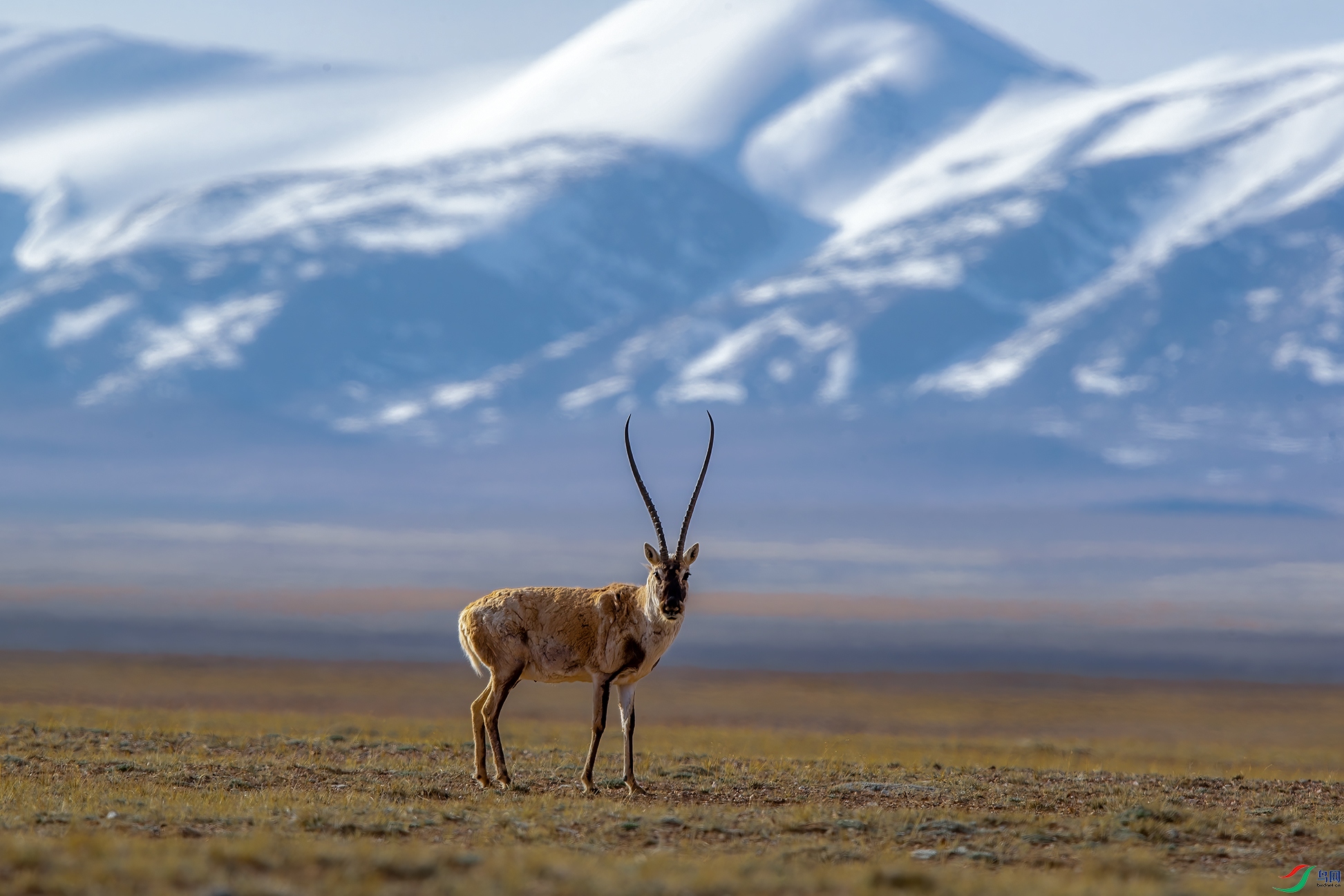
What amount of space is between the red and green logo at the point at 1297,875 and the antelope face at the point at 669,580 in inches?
306

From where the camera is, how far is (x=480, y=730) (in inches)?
831

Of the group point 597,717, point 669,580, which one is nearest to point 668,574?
point 669,580

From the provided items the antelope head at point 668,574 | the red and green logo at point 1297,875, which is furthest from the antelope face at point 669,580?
the red and green logo at point 1297,875

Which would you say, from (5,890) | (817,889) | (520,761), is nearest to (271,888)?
(5,890)

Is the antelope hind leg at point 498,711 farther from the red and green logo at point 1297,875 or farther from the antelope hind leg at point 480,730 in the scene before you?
the red and green logo at point 1297,875

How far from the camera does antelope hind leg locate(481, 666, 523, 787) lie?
806 inches

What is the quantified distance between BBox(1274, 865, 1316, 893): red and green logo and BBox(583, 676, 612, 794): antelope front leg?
28.4 feet

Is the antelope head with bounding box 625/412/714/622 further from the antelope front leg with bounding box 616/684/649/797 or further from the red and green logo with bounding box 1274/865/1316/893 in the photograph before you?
the red and green logo with bounding box 1274/865/1316/893

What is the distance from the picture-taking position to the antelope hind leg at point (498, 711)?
20469 millimetres

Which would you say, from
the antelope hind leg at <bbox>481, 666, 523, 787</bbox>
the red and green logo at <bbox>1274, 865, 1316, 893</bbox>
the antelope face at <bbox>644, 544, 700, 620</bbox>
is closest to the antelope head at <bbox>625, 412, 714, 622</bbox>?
the antelope face at <bbox>644, 544, 700, 620</bbox>

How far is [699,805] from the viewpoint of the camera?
62.5 ft

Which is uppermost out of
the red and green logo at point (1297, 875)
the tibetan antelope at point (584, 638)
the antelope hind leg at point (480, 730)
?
the tibetan antelope at point (584, 638)

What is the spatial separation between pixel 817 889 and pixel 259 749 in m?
16.6

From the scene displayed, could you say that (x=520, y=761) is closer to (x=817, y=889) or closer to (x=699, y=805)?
(x=699, y=805)
